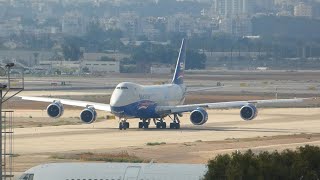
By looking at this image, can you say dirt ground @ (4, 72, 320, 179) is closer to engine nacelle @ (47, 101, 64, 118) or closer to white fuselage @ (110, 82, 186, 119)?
engine nacelle @ (47, 101, 64, 118)

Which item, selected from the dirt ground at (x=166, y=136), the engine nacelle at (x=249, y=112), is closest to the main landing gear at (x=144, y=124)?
the dirt ground at (x=166, y=136)

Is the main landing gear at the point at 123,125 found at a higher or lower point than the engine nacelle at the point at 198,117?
lower

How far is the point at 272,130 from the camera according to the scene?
94.9 meters

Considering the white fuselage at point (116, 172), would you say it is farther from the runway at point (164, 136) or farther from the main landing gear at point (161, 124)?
the main landing gear at point (161, 124)

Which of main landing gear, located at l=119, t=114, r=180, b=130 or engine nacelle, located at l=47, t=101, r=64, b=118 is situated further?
engine nacelle, located at l=47, t=101, r=64, b=118

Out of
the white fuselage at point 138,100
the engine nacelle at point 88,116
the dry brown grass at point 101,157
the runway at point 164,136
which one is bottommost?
the runway at point 164,136

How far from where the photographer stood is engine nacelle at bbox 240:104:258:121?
319ft

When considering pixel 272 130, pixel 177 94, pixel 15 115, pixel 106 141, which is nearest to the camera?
pixel 106 141

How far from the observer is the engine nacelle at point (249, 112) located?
97262 mm

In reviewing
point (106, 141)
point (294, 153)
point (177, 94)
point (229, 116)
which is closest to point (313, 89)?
point (229, 116)

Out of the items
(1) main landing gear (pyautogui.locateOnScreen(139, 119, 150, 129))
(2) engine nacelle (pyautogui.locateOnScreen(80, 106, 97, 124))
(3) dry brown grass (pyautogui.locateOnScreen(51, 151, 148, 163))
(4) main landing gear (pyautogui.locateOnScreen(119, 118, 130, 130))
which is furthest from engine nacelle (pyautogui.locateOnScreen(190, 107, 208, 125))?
(3) dry brown grass (pyautogui.locateOnScreen(51, 151, 148, 163))

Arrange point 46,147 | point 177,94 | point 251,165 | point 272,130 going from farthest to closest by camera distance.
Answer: point 177,94 → point 272,130 → point 46,147 → point 251,165

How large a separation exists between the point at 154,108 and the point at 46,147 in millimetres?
21671

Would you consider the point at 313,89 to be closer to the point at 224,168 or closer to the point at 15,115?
the point at 15,115
